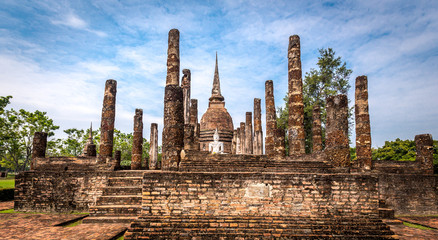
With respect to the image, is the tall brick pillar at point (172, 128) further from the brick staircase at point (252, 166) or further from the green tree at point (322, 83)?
the green tree at point (322, 83)

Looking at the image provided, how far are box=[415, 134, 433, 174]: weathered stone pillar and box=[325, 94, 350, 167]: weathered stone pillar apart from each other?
5.76m

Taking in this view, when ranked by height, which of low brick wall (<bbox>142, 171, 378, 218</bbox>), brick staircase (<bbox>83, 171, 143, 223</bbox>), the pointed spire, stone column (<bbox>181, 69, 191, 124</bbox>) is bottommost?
brick staircase (<bbox>83, 171, 143, 223</bbox>)

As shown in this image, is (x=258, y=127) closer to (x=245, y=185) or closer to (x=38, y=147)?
(x=38, y=147)

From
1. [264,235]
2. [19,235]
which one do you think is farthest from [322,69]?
[19,235]

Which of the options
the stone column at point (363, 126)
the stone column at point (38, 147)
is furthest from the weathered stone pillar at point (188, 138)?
the stone column at point (363, 126)

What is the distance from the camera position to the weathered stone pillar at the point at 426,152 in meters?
→ 12.5

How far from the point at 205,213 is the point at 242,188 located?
0.87 m

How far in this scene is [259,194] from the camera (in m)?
5.73

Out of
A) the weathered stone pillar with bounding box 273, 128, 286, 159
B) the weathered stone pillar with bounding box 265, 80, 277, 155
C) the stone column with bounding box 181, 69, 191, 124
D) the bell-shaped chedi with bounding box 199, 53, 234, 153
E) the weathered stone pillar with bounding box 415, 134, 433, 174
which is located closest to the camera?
the weathered stone pillar with bounding box 415, 134, 433, 174

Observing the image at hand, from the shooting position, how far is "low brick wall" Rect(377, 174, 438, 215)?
10859 millimetres

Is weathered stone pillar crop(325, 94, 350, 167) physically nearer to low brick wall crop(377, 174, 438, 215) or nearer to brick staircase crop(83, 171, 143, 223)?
low brick wall crop(377, 174, 438, 215)

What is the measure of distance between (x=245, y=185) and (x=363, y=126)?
1000cm

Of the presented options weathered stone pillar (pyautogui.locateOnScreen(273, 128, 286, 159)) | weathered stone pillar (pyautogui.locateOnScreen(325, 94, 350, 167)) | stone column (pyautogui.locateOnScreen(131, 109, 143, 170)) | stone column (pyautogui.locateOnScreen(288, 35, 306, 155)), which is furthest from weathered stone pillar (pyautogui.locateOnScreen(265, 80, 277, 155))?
weathered stone pillar (pyautogui.locateOnScreen(325, 94, 350, 167))

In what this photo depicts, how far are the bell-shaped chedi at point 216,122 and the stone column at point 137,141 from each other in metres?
15.8
